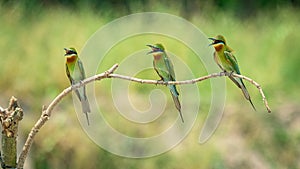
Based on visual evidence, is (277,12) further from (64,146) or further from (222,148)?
(64,146)

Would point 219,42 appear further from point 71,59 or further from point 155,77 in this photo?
point 155,77

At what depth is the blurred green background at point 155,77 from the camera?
156 inches

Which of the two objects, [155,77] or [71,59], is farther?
[155,77]

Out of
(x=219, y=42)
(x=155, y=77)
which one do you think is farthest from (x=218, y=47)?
(x=155, y=77)

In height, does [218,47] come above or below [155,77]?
below

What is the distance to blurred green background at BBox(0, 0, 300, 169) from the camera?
13.0 ft

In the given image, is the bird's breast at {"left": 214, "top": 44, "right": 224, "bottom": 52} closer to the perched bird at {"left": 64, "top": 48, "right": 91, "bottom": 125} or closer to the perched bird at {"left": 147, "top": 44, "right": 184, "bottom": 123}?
the perched bird at {"left": 147, "top": 44, "right": 184, "bottom": 123}

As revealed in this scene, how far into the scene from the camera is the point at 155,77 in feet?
14.4

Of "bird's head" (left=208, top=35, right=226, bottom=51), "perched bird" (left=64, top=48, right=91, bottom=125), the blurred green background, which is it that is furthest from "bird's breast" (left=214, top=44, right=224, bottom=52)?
the blurred green background

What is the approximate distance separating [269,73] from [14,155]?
151 inches

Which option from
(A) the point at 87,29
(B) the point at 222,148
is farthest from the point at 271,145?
(A) the point at 87,29

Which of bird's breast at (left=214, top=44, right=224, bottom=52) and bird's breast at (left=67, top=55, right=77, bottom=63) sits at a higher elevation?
bird's breast at (left=214, top=44, right=224, bottom=52)

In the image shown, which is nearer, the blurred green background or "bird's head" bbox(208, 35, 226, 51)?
"bird's head" bbox(208, 35, 226, 51)

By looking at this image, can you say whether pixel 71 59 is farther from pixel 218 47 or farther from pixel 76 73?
pixel 218 47
